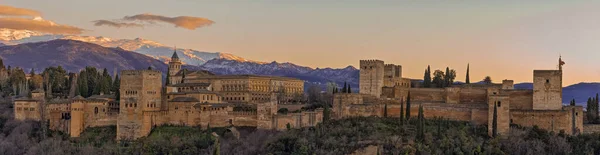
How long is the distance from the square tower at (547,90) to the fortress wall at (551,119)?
553 millimetres

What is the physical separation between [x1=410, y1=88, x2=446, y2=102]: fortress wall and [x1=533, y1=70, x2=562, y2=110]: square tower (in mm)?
7271

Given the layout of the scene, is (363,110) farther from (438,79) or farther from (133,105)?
(133,105)

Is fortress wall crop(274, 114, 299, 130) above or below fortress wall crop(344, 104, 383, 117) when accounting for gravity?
below

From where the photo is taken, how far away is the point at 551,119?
39.6 meters

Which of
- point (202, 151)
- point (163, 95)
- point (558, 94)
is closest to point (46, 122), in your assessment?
point (163, 95)

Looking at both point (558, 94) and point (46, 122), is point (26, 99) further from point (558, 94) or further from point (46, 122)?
point (558, 94)

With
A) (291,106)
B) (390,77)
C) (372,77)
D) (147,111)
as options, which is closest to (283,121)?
(291,106)

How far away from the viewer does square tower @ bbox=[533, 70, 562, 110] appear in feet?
131

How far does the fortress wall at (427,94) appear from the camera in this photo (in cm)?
4622

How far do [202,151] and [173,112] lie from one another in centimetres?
542

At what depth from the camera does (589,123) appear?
43.4 meters

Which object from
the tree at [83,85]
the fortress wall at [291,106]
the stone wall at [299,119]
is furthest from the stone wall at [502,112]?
the tree at [83,85]

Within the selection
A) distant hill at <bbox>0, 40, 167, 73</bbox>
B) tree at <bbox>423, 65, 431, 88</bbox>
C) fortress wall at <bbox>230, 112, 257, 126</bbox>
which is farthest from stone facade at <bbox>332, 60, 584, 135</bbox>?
distant hill at <bbox>0, 40, 167, 73</bbox>

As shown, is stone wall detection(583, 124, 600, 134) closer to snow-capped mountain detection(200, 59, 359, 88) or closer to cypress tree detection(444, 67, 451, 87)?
cypress tree detection(444, 67, 451, 87)
